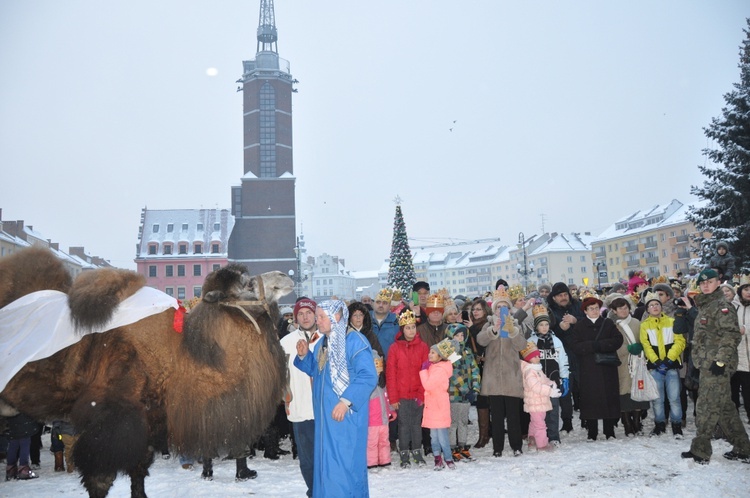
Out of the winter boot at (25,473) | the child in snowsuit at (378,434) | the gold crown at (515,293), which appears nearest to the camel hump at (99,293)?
the child in snowsuit at (378,434)

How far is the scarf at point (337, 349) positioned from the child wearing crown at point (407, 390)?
2.82 m

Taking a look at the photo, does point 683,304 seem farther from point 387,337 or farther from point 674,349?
point 387,337

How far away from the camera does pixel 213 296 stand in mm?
4410

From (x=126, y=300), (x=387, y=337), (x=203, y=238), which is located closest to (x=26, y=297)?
(x=126, y=300)

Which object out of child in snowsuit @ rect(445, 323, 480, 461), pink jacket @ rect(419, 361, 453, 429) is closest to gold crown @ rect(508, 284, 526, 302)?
child in snowsuit @ rect(445, 323, 480, 461)

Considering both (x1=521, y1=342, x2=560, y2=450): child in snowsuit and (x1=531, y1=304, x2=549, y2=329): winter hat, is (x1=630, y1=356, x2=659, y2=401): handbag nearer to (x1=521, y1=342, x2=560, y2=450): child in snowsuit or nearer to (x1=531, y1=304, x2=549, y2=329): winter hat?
(x1=521, y1=342, x2=560, y2=450): child in snowsuit

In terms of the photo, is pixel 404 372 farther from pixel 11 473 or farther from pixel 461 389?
pixel 11 473

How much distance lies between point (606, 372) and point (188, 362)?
6137 mm

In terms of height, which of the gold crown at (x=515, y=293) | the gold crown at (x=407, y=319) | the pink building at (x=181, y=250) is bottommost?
the gold crown at (x=407, y=319)

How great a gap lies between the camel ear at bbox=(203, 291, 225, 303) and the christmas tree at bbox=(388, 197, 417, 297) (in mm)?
23498

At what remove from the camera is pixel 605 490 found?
228 inches

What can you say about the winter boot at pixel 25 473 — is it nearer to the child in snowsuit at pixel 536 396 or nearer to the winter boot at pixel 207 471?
the winter boot at pixel 207 471

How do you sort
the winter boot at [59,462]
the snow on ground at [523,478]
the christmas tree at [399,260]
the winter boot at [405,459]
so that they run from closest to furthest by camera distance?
the snow on ground at [523,478]
the winter boot at [405,459]
the winter boot at [59,462]
the christmas tree at [399,260]

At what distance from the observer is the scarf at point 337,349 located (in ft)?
15.5
